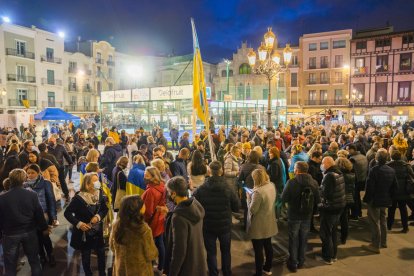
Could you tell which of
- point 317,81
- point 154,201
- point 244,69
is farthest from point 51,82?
point 154,201

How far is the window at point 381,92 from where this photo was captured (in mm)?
40812

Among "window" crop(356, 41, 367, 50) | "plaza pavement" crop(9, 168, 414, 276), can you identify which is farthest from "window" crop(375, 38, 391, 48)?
"plaza pavement" crop(9, 168, 414, 276)

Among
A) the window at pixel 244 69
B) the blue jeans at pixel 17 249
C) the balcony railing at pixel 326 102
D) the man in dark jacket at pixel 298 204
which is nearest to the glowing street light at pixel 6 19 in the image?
the window at pixel 244 69

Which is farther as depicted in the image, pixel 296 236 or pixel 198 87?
pixel 198 87

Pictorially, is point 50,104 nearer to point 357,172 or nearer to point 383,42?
point 357,172

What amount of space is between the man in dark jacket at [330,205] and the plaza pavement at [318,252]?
23 centimetres

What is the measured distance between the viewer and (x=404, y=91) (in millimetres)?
39500

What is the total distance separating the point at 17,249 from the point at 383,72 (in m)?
45.6

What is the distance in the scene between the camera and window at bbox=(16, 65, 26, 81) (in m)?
36.1

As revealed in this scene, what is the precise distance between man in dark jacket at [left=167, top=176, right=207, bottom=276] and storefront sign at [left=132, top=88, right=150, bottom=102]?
14.5 m

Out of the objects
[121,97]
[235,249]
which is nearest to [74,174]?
[121,97]

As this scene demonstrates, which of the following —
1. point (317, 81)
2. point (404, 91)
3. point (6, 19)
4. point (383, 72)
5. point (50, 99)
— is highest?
point (6, 19)

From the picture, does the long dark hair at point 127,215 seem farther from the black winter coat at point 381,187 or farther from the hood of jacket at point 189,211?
the black winter coat at point 381,187

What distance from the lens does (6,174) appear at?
542 centimetres
